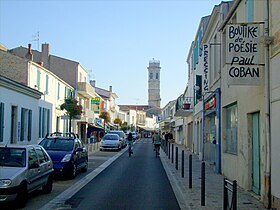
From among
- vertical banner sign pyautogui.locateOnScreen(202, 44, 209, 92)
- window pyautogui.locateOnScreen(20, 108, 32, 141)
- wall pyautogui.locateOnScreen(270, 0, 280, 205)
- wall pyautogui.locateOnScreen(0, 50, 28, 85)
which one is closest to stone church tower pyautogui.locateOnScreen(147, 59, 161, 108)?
wall pyautogui.locateOnScreen(0, 50, 28, 85)

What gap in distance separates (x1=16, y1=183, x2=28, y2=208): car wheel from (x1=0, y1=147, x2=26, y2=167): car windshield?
28.2 inches

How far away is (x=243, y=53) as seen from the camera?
10875mm

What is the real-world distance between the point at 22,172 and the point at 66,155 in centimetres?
602

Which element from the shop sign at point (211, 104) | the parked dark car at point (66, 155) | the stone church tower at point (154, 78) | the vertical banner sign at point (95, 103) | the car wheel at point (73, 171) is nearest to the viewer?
the parked dark car at point (66, 155)

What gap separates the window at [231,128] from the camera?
51.2 ft

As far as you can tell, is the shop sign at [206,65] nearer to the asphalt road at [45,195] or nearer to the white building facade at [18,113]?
the asphalt road at [45,195]

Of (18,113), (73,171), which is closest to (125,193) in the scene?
(73,171)

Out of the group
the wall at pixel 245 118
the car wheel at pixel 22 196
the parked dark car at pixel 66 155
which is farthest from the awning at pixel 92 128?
the car wheel at pixel 22 196

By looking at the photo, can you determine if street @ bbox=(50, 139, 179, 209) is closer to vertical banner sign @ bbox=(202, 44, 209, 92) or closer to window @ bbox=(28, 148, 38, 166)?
window @ bbox=(28, 148, 38, 166)

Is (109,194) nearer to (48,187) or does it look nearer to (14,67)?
(48,187)

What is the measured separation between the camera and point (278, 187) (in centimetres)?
930

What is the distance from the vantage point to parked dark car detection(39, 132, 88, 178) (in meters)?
15.8

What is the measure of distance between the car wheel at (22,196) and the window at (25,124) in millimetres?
16423

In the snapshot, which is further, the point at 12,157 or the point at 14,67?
the point at 14,67
